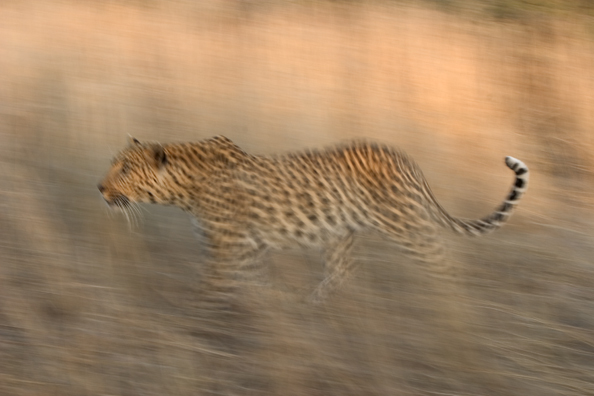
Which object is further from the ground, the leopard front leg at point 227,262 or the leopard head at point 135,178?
the leopard head at point 135,178

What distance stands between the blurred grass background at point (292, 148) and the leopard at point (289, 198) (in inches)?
5.4

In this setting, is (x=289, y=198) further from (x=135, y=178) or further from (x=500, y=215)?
(x=500, y=215)

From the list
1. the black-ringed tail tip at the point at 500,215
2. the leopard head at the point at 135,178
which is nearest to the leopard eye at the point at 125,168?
the leopard head at the point at 135,178

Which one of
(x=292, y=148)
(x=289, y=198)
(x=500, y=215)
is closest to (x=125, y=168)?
(x=289, y=198)

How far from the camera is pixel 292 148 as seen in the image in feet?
18.4

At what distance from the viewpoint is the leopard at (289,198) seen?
4113 mm

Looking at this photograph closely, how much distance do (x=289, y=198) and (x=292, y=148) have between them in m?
1.40

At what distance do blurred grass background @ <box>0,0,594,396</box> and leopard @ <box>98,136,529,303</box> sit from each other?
14cm

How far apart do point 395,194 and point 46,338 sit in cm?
178

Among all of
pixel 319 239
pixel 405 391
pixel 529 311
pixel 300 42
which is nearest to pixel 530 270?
pixel 529 311

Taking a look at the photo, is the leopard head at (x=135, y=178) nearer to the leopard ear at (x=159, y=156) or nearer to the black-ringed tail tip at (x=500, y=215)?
the leopard ear at (x=159, y=156)

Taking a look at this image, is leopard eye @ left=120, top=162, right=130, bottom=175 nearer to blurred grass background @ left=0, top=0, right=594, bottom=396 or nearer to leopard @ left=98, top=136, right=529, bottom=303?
leopard @ left=98, top=136, right=529, bottom=303

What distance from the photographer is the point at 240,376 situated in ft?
10.7

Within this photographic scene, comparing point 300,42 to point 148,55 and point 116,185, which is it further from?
point 116,185
